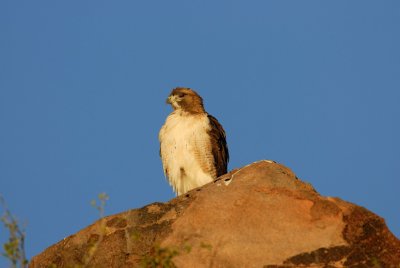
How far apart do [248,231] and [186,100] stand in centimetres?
651

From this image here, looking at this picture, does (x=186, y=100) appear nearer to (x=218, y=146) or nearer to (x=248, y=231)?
(x=218, y=146)

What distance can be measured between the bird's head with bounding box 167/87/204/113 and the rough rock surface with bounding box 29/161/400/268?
196 inches

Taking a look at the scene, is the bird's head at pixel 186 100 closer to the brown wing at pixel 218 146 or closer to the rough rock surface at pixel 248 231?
the brown wing at pixel 218 146

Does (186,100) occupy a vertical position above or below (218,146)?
above

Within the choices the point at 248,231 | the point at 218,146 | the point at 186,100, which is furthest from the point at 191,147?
the point at 248,231

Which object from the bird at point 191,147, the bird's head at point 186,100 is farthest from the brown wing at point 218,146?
the bird's head at point 186,100

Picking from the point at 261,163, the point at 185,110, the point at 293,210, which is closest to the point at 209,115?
the point at 185,110

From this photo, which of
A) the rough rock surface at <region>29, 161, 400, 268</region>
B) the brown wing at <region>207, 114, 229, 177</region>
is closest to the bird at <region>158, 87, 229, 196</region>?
the brown wing at <region>207, 114, 229, 177</region>

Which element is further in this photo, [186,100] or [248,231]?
[186,100]

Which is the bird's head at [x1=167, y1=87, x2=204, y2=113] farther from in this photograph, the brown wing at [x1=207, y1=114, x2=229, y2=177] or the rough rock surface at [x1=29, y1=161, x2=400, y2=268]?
the rough rock surface at [x1=29, y1=161, x2=400, y2=268]

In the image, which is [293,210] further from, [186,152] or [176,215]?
[186,152]

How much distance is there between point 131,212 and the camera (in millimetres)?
9359

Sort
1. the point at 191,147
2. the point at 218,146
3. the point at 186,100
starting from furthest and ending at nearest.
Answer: the point at 186,100, the point at 218,146, the point at 191,147

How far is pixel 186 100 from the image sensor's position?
14703mm
